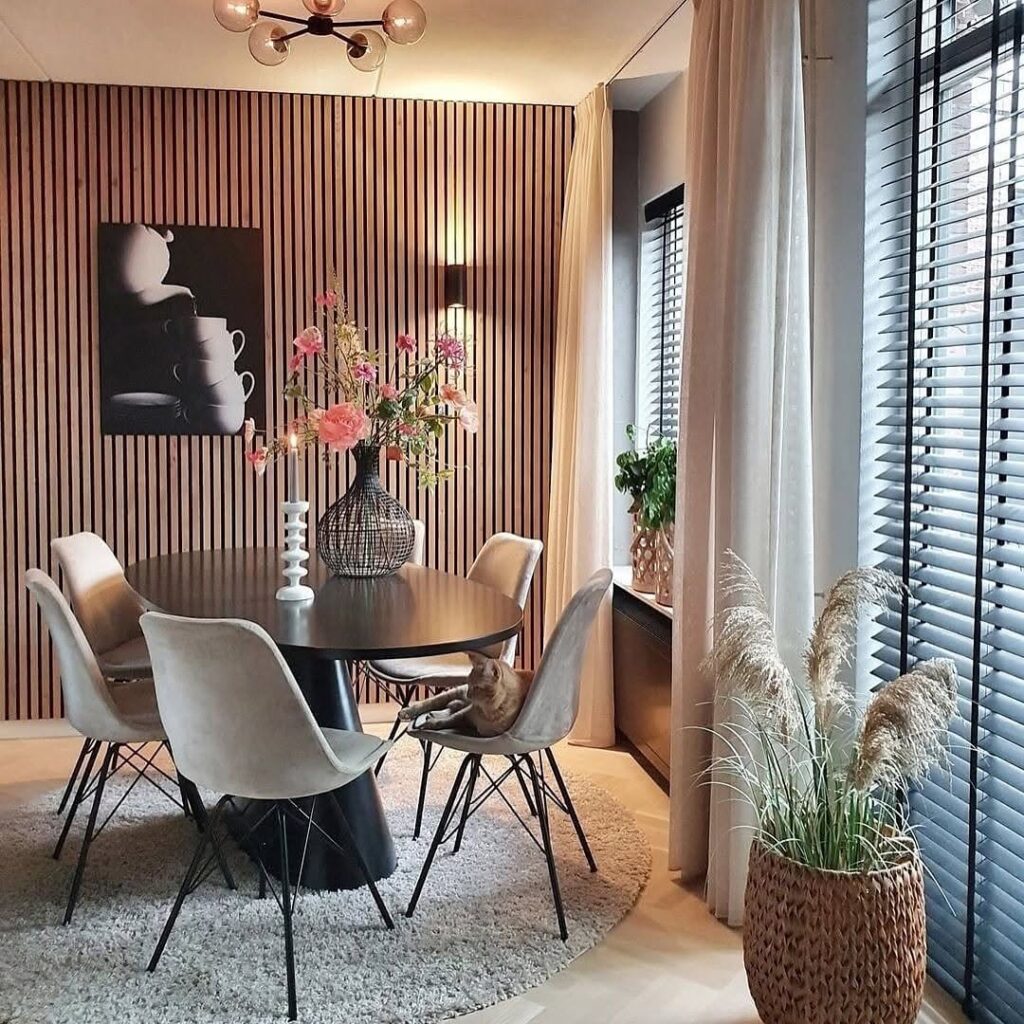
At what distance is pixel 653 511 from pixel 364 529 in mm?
1267

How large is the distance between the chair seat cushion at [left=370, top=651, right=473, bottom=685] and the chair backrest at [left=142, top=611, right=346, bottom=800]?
1.05 m

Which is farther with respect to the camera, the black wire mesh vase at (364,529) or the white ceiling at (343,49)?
the white ceiling at (343,49)

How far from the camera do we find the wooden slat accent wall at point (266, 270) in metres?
4.89

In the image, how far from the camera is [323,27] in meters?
3.45

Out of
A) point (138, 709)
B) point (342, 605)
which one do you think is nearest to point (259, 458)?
point (342, 605)

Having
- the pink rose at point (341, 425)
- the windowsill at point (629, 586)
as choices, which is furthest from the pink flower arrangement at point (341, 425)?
the windowsill at point (629, 586)

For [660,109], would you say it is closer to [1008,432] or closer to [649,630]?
[649,630]

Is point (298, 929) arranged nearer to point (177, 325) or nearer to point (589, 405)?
point (589, 405)

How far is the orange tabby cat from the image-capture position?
10.1 ft

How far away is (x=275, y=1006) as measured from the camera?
8.91 ft

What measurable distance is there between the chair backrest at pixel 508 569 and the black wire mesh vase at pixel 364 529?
39 cm

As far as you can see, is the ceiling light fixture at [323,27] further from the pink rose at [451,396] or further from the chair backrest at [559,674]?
the chair backrest at [559,674]

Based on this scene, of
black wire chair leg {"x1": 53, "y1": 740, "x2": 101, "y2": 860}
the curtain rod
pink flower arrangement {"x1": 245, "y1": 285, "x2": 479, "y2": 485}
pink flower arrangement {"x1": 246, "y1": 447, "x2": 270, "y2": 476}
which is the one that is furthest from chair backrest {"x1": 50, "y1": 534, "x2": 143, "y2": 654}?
the curtain rod

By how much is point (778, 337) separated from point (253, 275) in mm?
2743
